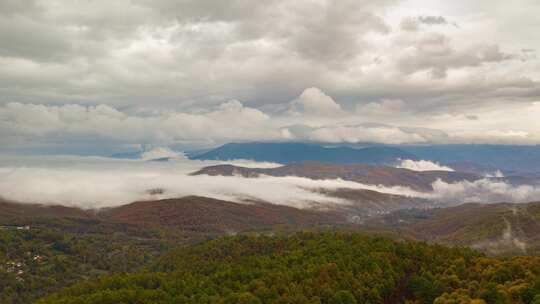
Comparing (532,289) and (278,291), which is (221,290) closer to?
(278,291)

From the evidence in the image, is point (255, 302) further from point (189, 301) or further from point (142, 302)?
point (142, 302)

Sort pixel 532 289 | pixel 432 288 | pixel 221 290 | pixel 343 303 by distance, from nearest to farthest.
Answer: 1. pixel 532 289
2. pixel 343 303
3. pixel 432 288
4. pixel 221 290

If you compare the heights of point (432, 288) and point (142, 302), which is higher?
point (432, 288)

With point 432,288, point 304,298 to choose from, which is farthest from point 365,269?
point 304,298

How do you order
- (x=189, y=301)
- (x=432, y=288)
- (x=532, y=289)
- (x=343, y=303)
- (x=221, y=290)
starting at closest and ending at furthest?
(x=532, y=289), (x=343, y=303), (x=432, y=288), (x=189, y=301), (x=221, y=290)

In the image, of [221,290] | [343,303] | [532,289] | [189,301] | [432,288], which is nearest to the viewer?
[532,289]

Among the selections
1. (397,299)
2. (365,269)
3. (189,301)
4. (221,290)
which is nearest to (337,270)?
(365,269)

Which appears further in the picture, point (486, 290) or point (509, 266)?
point (509, 266)

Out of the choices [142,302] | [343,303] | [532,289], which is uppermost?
[532,289]

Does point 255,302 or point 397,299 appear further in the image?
point 397,299
